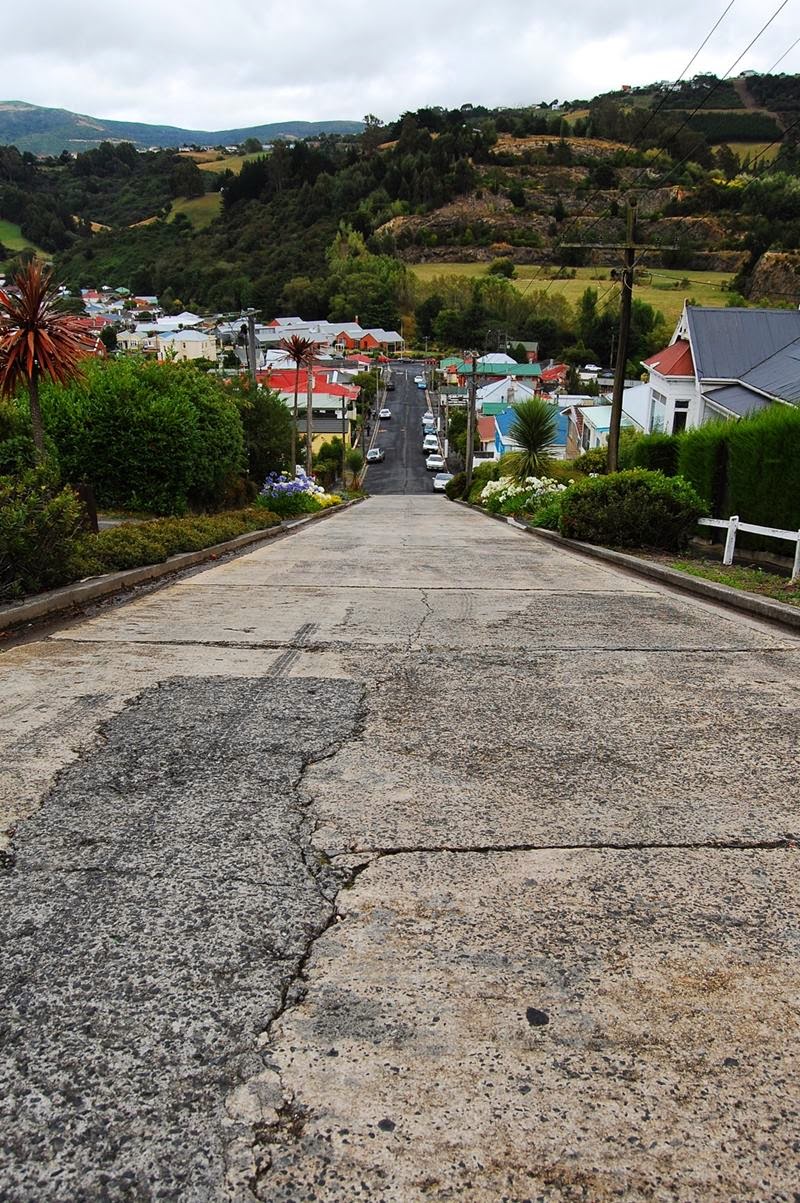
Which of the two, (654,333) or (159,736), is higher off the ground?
(654,333)

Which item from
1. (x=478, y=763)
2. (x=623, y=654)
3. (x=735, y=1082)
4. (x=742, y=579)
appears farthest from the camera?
(x=742, y=579)

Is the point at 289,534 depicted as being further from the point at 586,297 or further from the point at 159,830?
the point at 586,297

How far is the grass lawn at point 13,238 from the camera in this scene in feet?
597

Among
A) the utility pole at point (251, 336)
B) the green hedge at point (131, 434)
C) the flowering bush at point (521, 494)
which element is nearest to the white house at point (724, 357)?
the flowering bush at point (521, 494)

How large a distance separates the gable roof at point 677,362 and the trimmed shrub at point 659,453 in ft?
35.0

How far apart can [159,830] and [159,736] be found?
116cm

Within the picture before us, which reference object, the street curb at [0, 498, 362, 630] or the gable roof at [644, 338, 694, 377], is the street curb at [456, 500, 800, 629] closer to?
the street curb at [0, 498, 362, 630]

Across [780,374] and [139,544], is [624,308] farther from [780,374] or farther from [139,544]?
[139,544]

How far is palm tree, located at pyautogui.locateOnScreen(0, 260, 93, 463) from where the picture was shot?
14.0 metres

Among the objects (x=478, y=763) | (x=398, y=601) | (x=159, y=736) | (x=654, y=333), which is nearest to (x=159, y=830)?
(x=159, y=736)

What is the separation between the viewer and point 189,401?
21672mm


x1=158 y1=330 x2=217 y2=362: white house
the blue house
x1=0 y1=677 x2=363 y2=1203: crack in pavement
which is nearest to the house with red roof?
the blue house

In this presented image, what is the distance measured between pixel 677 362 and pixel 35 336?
22076 millimetres

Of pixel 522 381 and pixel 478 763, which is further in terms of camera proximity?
pixel 522 381
